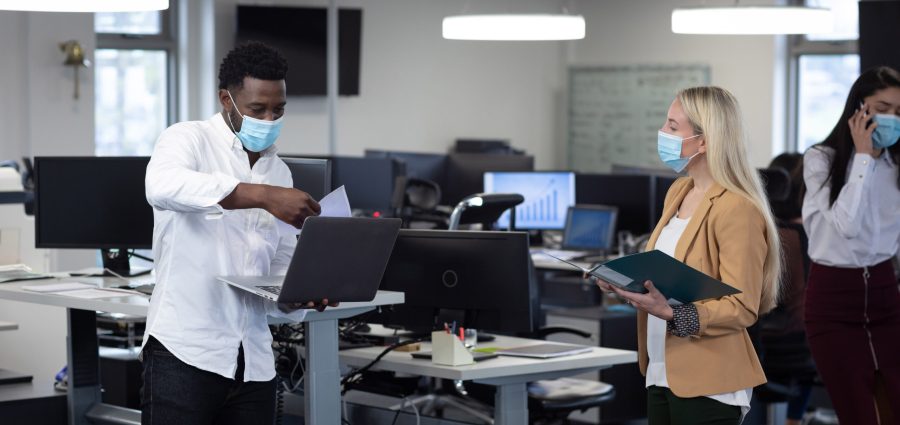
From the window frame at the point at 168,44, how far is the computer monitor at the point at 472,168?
2.40 metres

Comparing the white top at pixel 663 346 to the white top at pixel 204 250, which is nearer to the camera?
the white top at pixel 204 250

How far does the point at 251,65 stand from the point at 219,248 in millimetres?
400

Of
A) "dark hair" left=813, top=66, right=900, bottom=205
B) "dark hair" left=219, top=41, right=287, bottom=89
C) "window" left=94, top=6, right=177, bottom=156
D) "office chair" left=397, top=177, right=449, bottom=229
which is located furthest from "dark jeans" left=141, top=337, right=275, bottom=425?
"window" left=94, top=6, right=177, bottom=156

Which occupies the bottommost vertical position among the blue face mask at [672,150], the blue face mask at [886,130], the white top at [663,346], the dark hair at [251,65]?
the white top at [663,346]

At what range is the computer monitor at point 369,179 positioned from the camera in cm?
648

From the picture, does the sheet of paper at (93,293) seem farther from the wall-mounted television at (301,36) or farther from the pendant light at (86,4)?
the wall-mounted television at (301,36)

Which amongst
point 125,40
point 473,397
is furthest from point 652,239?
point 125,40

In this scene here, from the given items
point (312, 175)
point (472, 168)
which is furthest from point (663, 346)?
point (472, 168)

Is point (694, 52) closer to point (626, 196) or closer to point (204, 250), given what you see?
point (626, 196)

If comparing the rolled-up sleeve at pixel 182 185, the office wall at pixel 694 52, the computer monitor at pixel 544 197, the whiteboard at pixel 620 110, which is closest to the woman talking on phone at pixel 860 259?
the rolled-up sleeve at pixel 182 185

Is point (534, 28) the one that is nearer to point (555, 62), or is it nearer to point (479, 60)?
point (479, 60)

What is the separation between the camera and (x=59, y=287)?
11.9ft

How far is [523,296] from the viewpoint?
343 centimetres

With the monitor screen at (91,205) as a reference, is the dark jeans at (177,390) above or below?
below
